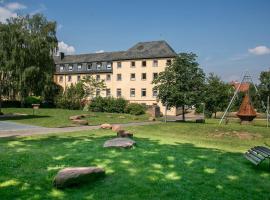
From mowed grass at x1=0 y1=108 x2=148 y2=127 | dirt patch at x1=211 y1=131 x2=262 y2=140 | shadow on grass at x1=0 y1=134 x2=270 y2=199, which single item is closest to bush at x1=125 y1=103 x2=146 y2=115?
mowed grass at x1=0 y1=108 x2=148 y2=127

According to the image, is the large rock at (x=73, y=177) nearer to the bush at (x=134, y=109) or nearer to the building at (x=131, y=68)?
the bush at (x=134, y=109)

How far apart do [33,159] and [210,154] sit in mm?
6481

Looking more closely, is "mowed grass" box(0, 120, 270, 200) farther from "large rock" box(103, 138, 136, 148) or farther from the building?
the building

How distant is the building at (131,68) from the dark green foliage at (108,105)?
8.31 m

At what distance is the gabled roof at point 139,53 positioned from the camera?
60188 millimetres

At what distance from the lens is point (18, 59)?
47656 millimetres

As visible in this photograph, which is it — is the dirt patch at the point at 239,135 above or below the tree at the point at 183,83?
below

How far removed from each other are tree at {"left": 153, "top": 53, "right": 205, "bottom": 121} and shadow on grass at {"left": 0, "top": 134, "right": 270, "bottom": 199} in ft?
58.7

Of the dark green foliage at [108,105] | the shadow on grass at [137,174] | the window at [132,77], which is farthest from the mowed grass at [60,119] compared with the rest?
the window at [132,77]

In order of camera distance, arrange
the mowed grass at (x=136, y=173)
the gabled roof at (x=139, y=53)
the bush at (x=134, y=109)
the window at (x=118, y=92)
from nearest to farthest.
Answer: the mowed grass at (x=136, y=173) < the bush at (x=134, y=109) < the gabled roof at (x=139, y=53) < the window at (x=118, y=92)

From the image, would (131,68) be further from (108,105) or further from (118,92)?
(108,105)

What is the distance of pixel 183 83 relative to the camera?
30.5 meters

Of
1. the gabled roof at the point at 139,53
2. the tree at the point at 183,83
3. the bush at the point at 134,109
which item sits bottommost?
the bush at the point at 134,109

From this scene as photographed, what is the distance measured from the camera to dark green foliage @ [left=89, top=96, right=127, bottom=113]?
48.8 m
